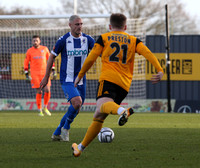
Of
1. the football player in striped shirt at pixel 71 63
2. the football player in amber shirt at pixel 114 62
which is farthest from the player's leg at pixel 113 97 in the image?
the football player in striped shirt at pixel 71 63

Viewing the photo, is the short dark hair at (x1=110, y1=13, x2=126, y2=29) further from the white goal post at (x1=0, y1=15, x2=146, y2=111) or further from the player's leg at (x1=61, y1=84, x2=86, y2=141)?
the white goal post at (x1=0, y1=15, x2=146, y2=111)

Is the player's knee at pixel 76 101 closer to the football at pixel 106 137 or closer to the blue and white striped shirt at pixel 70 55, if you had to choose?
the blue and white striped shirt at pixel 70 55

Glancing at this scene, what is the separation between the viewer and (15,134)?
944 cm

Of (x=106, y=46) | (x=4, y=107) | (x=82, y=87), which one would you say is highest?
(x=106, y=46)

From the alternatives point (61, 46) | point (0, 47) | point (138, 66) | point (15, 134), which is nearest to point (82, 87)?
point (61, 46)

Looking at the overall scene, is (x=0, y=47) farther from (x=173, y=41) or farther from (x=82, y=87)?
(x=82, y=87)

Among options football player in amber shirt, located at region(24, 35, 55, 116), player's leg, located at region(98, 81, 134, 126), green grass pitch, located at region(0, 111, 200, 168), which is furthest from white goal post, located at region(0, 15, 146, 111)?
player's leg, located at region(98, 81, 134, 126)

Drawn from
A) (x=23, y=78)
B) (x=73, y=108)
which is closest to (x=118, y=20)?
(x=73, y=108)

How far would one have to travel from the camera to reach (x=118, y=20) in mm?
6207

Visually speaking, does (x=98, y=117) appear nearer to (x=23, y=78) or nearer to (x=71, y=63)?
(x=71, y=63)

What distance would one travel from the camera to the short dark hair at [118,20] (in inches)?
242

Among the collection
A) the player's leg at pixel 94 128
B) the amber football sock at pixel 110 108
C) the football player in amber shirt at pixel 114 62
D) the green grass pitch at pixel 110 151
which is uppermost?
the football player in amber shirt at pixel 114 62

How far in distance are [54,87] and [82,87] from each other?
14.6 metres

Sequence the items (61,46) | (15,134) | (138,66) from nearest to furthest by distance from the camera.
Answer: (61,46) → (15,134) → (138,66)
